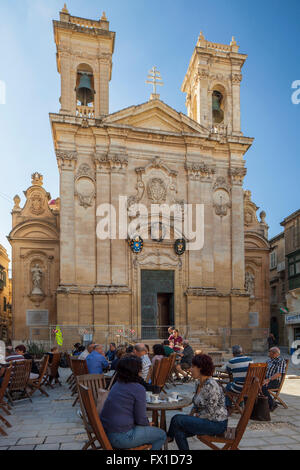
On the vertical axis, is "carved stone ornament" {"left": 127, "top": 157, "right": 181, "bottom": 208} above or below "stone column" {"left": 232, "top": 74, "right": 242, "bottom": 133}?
below

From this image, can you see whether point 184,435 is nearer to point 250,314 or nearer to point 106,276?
point 106,276

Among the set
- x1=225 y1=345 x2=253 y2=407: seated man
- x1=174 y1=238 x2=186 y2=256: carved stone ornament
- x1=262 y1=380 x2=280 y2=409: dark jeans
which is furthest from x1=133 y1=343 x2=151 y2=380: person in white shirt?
x1=174 y1=238 x2=186 y2=256: carved stone ornament

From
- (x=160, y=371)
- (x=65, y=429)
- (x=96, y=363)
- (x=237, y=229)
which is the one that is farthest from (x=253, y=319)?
(x=65, y=429)

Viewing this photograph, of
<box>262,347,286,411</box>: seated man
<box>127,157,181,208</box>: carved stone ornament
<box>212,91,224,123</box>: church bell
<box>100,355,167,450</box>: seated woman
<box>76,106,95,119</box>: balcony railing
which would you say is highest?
<box>212,91,224,123</box>: church bell

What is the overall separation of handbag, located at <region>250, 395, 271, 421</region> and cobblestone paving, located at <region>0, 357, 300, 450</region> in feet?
0.47

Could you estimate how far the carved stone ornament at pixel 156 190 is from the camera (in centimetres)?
2248

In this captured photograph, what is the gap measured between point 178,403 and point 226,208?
1919cm

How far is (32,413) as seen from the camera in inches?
336

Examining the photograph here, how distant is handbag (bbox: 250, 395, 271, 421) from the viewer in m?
7.62

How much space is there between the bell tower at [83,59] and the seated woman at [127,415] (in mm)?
19887

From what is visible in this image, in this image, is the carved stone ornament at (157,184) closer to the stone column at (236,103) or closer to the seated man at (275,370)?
the stone column at (236,103)

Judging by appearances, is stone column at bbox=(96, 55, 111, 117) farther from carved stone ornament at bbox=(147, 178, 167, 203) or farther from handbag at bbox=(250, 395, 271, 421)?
handbag at bbox=(250, 395, 271, 421)

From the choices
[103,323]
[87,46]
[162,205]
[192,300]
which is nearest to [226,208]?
[162,205]

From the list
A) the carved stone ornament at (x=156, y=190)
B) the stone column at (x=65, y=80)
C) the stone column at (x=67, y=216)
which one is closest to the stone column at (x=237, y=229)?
the carved stone ornament at (x=156, y=190)
